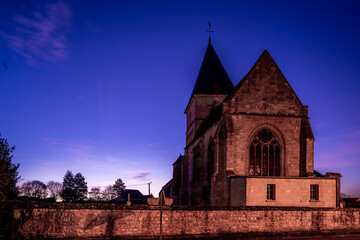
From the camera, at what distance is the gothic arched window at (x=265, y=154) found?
89.1ft

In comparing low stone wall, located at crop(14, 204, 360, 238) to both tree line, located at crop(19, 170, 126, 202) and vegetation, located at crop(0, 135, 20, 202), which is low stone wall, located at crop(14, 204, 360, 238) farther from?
tree line, located at crop(19, 170, 126, 202)

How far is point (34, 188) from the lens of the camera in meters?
108

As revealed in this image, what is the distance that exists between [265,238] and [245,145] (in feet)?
32.0

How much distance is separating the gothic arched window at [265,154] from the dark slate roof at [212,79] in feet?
54.9

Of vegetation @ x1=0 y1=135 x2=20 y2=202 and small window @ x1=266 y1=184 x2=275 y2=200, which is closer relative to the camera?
vegetation @ x1=0 y1=135 x2=20 y2=202

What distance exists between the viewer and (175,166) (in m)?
48.6

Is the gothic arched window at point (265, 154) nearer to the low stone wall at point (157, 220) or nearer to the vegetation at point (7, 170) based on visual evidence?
the low stone wall at point (157, 220)

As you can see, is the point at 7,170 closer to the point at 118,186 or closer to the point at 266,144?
the point at 266,144

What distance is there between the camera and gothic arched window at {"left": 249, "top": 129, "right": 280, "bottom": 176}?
27156mm

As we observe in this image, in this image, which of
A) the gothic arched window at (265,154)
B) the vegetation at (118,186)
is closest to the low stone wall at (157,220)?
the gothic arched window at (265,154)

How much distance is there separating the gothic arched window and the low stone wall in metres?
7.62

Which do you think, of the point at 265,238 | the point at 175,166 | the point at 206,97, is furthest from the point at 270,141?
the point at 175,166

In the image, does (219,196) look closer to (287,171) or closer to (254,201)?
(254,201)

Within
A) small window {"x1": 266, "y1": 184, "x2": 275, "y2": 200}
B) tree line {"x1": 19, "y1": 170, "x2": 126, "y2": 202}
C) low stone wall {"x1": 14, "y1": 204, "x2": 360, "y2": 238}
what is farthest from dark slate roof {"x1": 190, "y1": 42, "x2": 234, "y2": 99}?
tree line {"x1": 19, "y1": 170, "x2": 126, "y2": 202}
